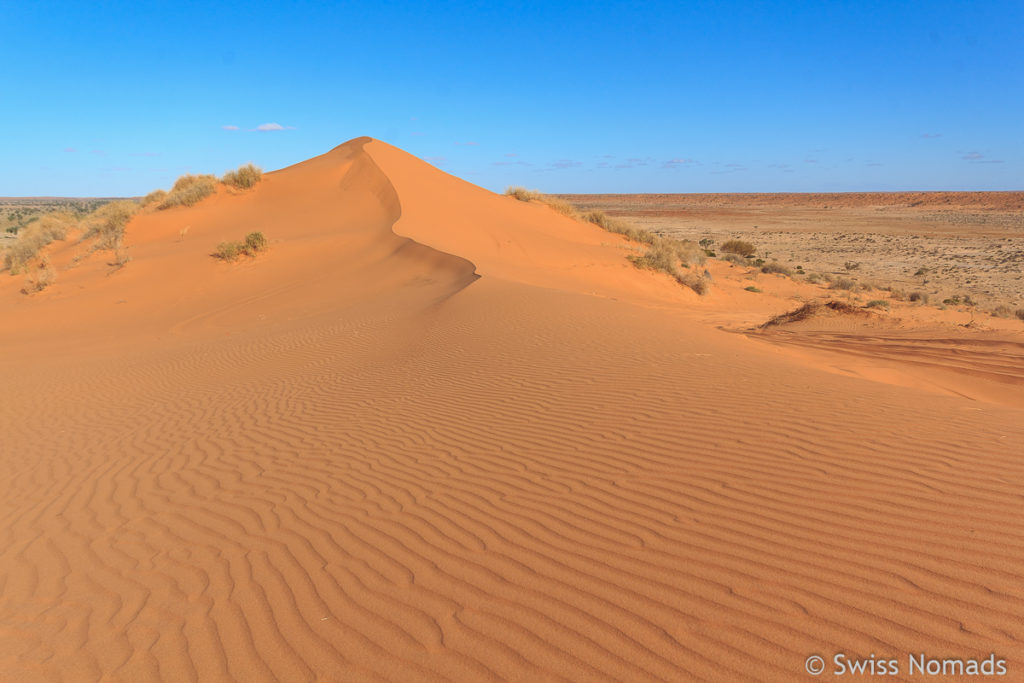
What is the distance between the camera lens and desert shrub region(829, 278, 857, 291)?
1964 cm

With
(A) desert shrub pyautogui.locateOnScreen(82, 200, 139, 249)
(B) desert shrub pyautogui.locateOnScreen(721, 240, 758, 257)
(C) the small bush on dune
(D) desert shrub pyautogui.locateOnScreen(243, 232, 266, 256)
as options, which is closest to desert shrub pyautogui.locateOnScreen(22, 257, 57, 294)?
(A) desert shrub pyautogui.locateOnScreen(82, 200, 139, 249)

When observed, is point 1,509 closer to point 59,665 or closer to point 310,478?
point 310,478

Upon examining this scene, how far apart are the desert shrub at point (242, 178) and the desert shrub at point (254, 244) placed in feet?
33.5

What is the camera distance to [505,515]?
4.31 metres

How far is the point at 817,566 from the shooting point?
3.34 meters

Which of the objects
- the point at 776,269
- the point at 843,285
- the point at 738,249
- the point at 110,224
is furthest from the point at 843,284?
the point at 110,224

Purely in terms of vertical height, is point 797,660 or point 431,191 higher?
point 431,191

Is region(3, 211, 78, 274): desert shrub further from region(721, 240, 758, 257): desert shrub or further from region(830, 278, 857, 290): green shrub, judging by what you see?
region(721, 240, 758, 257): desert shrub

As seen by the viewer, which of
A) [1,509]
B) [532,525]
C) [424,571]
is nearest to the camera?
[424,571]

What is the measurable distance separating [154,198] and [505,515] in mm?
32212

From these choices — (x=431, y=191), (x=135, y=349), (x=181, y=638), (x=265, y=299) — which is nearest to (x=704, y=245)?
(x=431, y=191)

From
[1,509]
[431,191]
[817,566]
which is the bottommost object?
[1,509]

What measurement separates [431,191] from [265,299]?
1259cm
